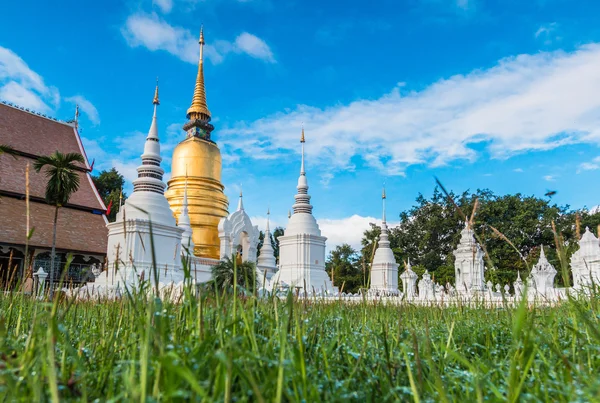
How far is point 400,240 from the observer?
34.6m

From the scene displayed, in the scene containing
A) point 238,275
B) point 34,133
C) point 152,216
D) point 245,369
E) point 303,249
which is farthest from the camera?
point 34,133

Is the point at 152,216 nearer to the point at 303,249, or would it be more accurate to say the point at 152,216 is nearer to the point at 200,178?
the point at 303,249

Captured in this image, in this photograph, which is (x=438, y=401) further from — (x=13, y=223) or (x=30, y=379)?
(x=13, y=223)

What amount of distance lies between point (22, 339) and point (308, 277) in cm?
1698

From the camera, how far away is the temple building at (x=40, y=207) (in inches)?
767

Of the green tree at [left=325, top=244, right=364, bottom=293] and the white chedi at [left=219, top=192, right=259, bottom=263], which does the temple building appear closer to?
the white chedi at [left=219, top=192, right=259, bottom=263]

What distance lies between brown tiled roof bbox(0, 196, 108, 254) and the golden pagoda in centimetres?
419

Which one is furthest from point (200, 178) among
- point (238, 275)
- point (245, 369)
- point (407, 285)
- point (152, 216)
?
point (245, 369)

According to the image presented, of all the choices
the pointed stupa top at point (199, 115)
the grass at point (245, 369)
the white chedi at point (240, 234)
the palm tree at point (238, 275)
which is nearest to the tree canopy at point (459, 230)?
the white chedi at point (240, 234)

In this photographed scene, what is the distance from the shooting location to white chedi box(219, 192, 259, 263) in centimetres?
2378

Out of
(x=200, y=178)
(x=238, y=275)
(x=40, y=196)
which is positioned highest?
(x=200, y=178)

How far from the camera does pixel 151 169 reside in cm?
1822

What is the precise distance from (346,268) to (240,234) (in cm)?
1112

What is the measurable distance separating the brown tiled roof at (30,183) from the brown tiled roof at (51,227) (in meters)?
0.44
